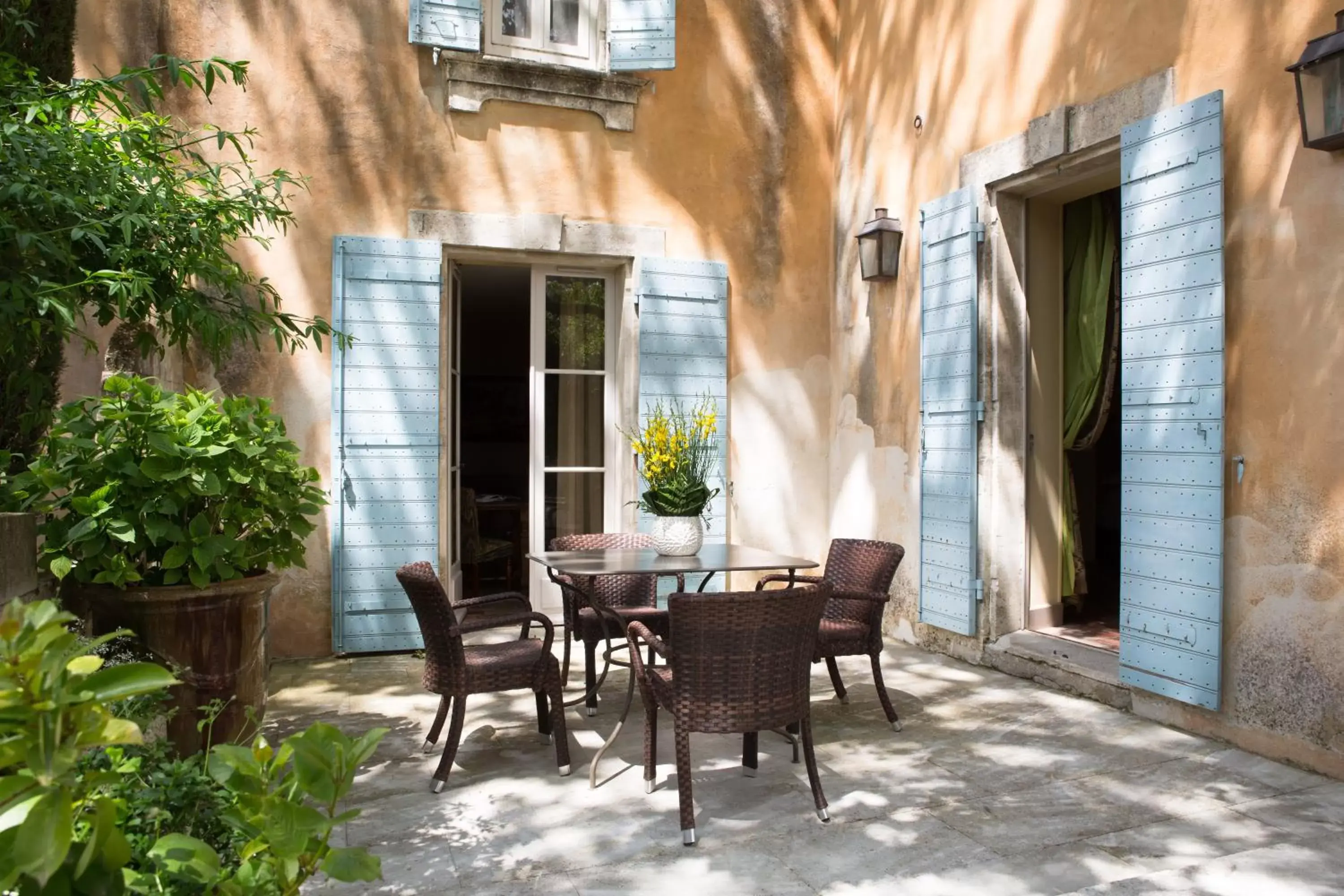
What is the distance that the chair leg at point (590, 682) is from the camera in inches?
154

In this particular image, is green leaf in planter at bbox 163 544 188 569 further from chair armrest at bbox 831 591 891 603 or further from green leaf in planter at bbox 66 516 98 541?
chair armrest at bbox 831 591 891 603

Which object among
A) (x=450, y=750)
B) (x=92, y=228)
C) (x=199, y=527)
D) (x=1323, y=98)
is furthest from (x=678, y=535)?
(x=1323, y=98)

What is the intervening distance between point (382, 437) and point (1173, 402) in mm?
3909

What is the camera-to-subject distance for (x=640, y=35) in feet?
18.5

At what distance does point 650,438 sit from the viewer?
151 inches

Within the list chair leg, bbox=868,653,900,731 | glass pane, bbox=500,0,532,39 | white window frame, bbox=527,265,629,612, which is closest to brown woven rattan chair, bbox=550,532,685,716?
chair leg, bbox=868,653,900,731

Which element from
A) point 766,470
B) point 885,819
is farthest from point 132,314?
point 766,470

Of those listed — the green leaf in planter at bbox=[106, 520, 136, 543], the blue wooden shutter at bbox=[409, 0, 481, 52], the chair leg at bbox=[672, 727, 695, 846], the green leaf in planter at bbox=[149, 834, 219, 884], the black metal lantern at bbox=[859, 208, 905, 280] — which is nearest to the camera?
the green leaf in planter at bbox=[149, 834, 219, 884]

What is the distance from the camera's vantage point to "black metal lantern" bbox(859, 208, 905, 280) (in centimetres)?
548

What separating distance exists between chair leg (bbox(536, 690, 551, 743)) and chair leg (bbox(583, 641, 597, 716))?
32cm

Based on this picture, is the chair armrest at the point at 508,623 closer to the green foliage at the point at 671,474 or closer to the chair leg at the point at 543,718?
the chair leg at the point at 543,718

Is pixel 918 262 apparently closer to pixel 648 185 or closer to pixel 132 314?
pixel 648 185

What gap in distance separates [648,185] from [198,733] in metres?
4.13

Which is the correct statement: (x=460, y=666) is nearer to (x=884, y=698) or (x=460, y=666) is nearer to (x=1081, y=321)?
(x=884, y=698)
